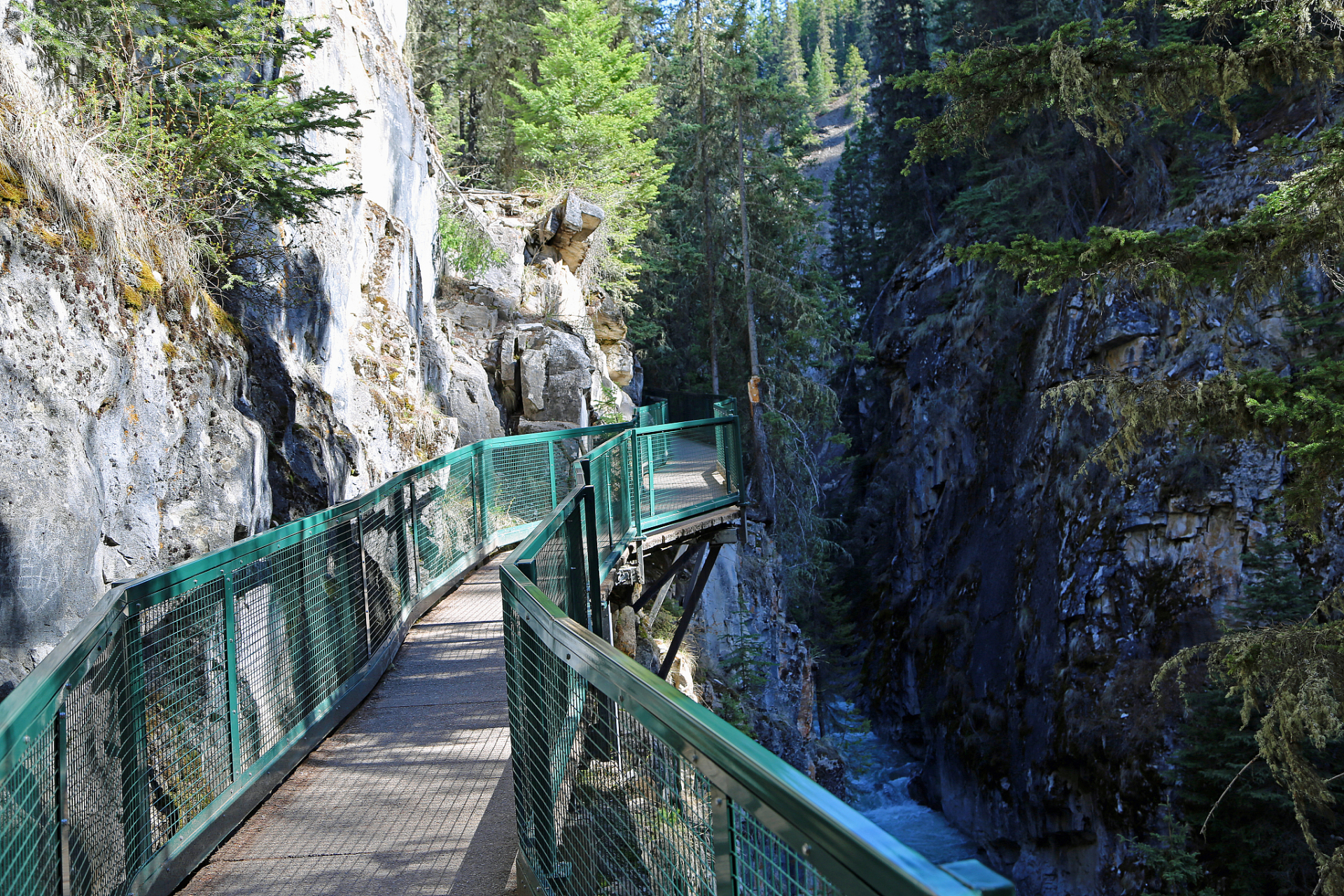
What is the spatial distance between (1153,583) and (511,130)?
22736 millimetres

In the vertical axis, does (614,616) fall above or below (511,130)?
below

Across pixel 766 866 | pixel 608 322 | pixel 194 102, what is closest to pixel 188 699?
pixel 766 866

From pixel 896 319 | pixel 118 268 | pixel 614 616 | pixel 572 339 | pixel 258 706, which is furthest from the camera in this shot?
pixel 896 319

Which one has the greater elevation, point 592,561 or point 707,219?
point 707,219

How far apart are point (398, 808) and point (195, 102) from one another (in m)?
6.57

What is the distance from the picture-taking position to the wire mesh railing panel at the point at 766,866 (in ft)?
5.26

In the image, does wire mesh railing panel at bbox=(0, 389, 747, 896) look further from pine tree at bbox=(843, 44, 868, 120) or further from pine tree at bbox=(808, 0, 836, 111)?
pine tree at bbox=(843, 44, 868, 120)

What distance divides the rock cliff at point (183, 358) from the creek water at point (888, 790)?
14641 millimetres

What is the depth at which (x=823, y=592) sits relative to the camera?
102 feet

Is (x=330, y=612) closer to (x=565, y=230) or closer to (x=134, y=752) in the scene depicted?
(x=134, y=752)

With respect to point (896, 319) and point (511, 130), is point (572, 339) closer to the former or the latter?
point (511, 130)

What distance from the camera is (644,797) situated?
8.36 feet

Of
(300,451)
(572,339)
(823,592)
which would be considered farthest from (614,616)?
(823,592)

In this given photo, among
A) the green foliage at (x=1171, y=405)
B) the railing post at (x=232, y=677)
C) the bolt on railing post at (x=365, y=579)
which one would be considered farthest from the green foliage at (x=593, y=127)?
the railing post at (x=232, y=677)
